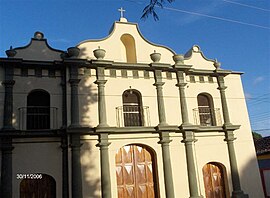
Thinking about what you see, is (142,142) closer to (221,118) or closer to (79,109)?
(79,109)

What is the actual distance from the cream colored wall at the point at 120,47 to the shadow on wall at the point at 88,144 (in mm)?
1354

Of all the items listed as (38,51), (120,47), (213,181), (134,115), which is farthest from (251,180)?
(38,51)

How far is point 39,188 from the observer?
11.6 meters

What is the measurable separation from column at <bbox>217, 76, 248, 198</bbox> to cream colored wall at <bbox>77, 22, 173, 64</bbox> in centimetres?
330

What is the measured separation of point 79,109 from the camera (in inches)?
506

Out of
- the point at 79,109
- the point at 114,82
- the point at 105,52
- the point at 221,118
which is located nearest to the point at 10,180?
the point at 79,109

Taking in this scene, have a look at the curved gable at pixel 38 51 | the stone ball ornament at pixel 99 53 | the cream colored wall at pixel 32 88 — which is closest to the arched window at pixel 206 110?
the stone ball ornament at pixel 99 53

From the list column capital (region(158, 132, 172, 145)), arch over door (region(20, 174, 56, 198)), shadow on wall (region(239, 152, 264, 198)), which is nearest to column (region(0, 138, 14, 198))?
arch over door (region(20, 174, 56, 198))

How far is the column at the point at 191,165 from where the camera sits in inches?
523

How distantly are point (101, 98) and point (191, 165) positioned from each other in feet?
17.4

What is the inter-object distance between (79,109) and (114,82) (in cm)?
221

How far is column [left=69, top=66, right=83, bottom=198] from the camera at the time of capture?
461 inches

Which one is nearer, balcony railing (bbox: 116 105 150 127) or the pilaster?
balcony railing (bbox: 116 105 150 127)

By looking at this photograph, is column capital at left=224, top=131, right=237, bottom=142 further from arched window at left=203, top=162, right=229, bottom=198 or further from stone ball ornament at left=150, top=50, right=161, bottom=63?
stone ball ornament at left=150, top=50, right=161, bottom=63
